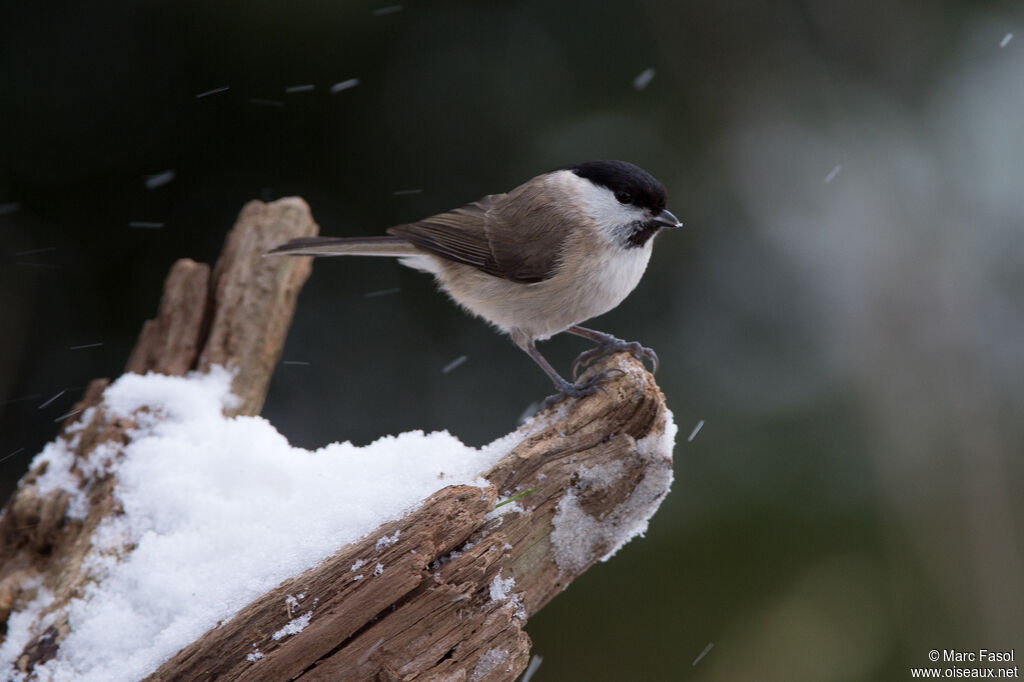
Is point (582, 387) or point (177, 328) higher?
point (177, 328)

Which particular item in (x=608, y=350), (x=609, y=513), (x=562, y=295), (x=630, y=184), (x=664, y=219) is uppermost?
(x=630, y=184)

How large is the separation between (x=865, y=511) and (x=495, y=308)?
67.0 inches

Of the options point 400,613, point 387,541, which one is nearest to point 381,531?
point 387,541

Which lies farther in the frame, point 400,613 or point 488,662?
point 488,662

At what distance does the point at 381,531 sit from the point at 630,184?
1.18 m

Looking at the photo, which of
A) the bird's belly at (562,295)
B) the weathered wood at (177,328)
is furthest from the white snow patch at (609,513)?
the weathered wood at (177,328)

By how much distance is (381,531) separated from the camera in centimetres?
174

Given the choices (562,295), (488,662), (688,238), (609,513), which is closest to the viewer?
(488,662)

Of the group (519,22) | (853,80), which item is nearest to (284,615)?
(519,22)

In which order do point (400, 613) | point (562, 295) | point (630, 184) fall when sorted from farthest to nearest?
point (562, 295), point (630, 184), point (400, 613)

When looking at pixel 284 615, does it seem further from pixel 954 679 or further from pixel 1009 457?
pixel 1009 457

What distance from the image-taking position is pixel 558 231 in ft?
8.27

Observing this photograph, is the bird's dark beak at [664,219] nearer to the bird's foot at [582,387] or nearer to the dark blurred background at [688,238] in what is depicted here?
the bird's foot at [582,387]

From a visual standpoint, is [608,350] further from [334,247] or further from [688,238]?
[688,238]
